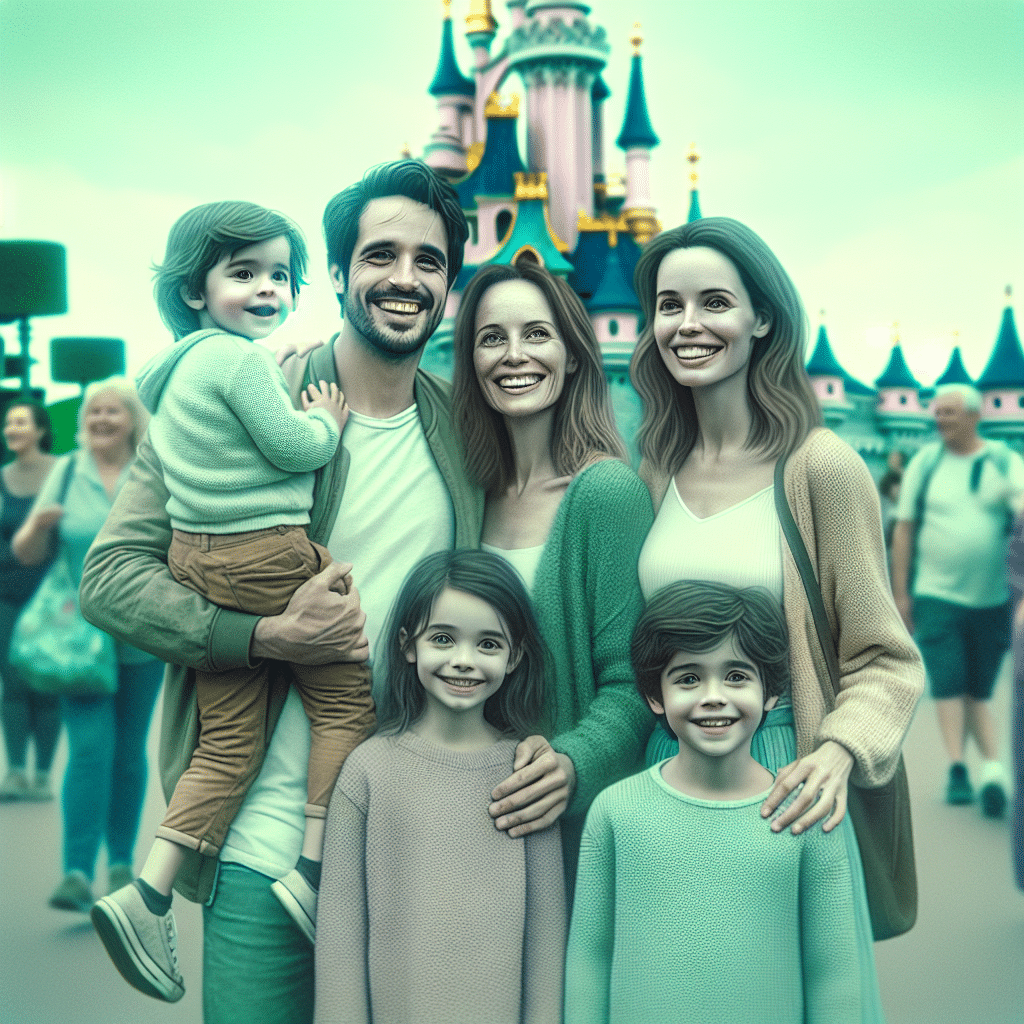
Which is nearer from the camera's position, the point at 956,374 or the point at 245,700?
the point at 245,700

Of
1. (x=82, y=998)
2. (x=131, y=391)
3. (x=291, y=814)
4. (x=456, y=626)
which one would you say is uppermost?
(x=131, y=391)

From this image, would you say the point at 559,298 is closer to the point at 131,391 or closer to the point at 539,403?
the point at 539,403

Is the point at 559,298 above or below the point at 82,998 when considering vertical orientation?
above

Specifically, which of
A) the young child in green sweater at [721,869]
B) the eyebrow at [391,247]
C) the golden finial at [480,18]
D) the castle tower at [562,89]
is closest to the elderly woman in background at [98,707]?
the eyebrow at [391,247]

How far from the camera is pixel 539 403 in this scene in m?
2.60

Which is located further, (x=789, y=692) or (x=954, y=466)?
(x=954, y=466)

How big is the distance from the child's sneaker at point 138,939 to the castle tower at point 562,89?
1182 centimetres

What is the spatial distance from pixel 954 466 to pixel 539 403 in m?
2.24

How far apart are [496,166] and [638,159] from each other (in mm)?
1878

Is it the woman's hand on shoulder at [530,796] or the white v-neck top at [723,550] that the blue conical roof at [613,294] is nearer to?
the white v-neck top at [723,550]

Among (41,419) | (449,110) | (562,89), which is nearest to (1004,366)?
(41,419)

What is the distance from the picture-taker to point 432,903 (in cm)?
239

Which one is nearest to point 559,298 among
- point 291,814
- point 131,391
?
point 291,814

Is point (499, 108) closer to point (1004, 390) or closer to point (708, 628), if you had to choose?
point (1004, 390)
